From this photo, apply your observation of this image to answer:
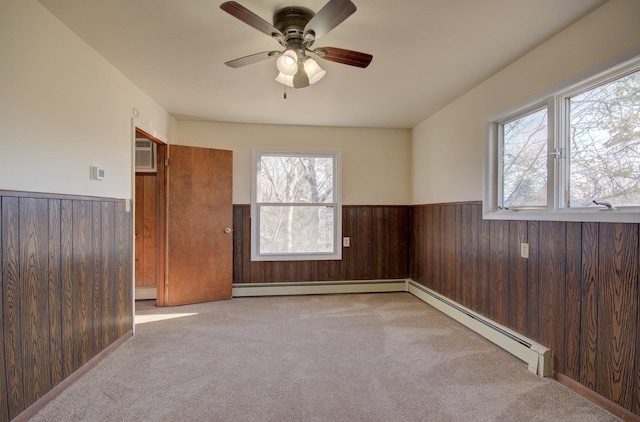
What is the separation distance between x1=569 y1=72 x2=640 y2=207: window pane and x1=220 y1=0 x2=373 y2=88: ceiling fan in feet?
4.70

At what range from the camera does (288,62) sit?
209 centimetres

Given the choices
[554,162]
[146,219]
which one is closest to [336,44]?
[554,162]

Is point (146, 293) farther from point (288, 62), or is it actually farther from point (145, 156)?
point (288, 62)

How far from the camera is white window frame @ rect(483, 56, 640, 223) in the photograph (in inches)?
70.7

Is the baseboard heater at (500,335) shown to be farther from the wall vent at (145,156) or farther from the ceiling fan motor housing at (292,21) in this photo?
the wall vent at (145,156)

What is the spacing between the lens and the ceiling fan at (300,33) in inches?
61.8

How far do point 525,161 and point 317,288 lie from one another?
2867 millimetres

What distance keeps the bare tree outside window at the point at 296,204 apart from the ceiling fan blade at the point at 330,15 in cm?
263

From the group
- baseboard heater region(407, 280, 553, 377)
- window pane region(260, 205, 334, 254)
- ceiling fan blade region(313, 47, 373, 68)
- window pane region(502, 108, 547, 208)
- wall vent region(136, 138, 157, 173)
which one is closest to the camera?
ceiling fan blade region(313, 47, 373, 68)

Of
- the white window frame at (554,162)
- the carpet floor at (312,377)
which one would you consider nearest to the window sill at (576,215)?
the white window frame at (554,162)

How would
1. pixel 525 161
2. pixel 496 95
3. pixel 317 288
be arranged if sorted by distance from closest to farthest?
pixel 525 161 < pixel 496 95 < pixel 317 288

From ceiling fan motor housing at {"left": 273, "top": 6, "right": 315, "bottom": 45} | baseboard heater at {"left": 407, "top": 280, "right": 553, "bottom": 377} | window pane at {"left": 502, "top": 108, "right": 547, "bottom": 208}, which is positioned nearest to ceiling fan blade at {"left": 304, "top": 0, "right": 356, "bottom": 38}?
ceiling fan motor housing at {"left": 273, "top": 6, "right": 315, "bottom": 45}

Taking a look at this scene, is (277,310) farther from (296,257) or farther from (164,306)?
(164,306)

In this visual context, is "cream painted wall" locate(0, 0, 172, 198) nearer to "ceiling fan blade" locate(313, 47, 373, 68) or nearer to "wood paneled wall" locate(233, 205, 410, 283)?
"ceiling fan blade" locate(313, 47, 373, 68)
